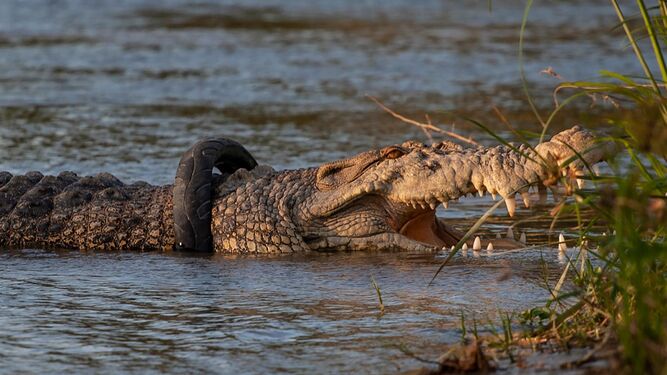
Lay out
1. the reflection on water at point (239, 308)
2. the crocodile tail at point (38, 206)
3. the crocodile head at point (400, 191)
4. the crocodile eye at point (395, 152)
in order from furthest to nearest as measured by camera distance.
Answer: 1. the crocodile tail at point (38, 206)
2. the crocodile eye at point (395, 152)
3. the crocodile head at point (400, 191)
4. the reflection on water at point (239, 308)

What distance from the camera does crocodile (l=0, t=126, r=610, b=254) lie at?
6.28 meters

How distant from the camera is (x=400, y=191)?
6.21 metres

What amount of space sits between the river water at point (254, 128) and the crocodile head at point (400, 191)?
0.13 metres

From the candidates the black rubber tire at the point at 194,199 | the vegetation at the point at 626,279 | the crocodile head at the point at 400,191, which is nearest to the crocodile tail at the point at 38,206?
the black rubber tire at the point at 194,199

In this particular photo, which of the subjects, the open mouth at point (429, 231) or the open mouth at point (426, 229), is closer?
the open mouth at point (426, 229)

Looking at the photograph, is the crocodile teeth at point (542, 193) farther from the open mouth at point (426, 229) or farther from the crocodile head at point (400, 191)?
the open mouth at point (426, 229)

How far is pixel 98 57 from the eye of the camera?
15398 millimetres

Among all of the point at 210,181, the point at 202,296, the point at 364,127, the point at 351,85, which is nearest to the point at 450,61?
the point at 351,85

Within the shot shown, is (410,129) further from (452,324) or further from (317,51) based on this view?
(452,324)

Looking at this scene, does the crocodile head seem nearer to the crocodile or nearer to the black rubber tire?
the crocodile

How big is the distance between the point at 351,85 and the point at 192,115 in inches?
97.1

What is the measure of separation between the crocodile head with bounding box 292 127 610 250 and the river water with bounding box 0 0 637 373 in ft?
0.44

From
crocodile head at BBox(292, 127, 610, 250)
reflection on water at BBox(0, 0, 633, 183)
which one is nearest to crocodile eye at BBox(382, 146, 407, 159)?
crocodile head at BBox(292, 127, 610, 250)

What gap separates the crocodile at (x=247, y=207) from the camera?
628 centimetres
